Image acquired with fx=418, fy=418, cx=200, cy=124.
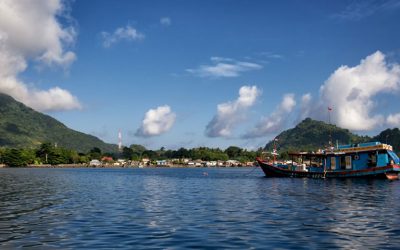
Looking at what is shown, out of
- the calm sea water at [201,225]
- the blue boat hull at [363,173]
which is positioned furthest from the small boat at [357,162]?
the calm sea water at [201,225]

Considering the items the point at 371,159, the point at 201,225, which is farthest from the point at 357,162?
the point at 201,225

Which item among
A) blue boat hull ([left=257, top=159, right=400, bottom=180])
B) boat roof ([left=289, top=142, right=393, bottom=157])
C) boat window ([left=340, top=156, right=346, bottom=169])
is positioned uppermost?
boat roof ([left=289, top=142, right=393, bottom=157])

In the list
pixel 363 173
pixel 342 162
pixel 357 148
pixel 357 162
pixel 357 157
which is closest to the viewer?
pixel 363 173

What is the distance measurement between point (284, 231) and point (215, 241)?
5.75 metres

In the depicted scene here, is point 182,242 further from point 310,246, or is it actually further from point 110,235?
point 310,246

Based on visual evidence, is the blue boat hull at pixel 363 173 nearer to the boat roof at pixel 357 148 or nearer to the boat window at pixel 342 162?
the boat window at pixel 342 162

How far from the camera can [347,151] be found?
94.8m

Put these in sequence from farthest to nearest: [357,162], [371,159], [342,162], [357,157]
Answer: [342,162], [357,157], [357,162], [371,159]

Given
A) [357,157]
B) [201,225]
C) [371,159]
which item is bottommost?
[201,225]

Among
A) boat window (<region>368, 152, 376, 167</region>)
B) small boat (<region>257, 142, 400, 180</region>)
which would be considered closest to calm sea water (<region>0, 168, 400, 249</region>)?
small boat (<region>257, 142, 400, 180</region>)

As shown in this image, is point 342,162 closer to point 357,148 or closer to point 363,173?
point 357,148

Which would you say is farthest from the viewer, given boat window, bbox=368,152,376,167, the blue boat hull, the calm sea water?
boat window, bbox=368,152,376,167

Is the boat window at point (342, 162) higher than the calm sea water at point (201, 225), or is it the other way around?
the boat window at point (342, 162)

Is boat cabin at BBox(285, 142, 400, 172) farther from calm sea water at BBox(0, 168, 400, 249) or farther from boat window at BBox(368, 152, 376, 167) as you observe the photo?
calm sea water at BBox(0, 168, 400, 249)
